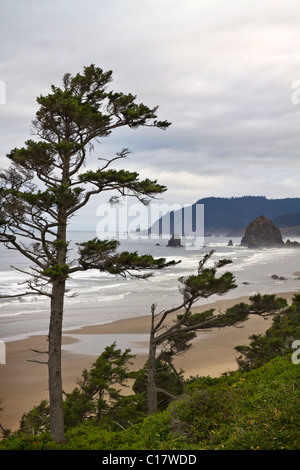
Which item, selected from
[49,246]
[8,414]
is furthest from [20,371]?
[49,246]

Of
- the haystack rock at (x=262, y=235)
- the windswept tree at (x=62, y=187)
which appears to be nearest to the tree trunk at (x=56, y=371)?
the windswept tree at (x=62, y=187)

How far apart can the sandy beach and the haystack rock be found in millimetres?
137060

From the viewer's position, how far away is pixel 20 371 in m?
19.9

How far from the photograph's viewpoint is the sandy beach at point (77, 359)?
54.4 feet

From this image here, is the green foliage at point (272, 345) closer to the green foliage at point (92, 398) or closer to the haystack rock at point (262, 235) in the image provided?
the green foliage at point (92, 398)

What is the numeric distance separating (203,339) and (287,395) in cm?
2065

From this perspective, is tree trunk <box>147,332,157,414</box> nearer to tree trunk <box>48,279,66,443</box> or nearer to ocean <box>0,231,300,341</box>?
tree trunk <box>48,279,66,443</box>

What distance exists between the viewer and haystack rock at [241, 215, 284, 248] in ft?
536

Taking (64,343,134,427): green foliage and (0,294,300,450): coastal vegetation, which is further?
(64,343,134,427): green foliage

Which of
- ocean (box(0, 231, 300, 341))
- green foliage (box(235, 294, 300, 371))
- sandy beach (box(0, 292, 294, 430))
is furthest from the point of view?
ocean (box(0, 231, 300, 341))

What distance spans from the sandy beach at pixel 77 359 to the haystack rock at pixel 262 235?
137 meters

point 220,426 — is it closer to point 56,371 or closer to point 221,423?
point 221,423

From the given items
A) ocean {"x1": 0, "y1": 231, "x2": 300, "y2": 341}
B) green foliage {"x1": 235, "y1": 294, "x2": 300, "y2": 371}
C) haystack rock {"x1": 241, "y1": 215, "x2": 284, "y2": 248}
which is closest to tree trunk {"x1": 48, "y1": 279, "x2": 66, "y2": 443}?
green foliage {"x1": 235, "y1": 294, "x2": 300, "y2": 371}
